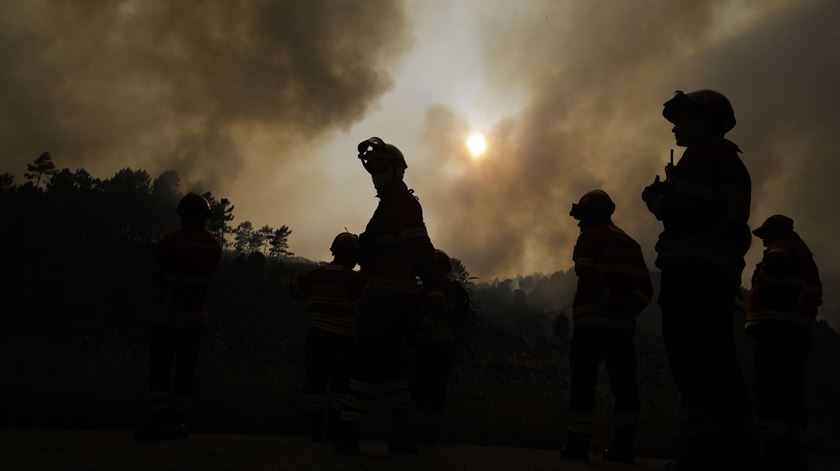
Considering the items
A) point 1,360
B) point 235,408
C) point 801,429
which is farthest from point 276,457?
point 1,360

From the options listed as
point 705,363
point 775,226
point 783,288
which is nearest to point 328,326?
point 705,363

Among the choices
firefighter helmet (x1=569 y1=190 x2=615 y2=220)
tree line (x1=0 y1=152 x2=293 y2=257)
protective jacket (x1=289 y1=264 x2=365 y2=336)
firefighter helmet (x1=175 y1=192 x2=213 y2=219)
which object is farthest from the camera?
tree line (x1=0 y1=152 x2=293 y2=257)

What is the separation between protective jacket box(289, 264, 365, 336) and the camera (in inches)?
262

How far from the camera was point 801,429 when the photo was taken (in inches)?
182

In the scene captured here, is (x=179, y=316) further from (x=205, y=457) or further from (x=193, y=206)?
(x=205, y=457)

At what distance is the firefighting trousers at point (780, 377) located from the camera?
4586 mm

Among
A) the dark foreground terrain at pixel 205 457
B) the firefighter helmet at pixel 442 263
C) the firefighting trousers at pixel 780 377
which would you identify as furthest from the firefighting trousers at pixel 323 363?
the firefighting trousers at pixel 780 377

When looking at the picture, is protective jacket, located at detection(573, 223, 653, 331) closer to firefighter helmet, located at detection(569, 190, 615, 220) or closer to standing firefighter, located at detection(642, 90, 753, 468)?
firefighter helmet, located at detection(569, 190, 615, 220)

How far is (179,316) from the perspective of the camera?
5863 millimetres

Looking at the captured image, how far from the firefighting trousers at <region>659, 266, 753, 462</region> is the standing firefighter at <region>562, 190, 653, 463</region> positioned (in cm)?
172

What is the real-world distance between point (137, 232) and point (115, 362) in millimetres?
90573

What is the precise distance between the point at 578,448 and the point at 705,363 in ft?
6.70

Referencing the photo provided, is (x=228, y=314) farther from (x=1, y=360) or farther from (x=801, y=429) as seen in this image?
(x=801, y=429)

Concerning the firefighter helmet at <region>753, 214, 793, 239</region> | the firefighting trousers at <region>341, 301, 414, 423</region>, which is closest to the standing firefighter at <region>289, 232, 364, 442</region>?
the firefighting trousers at <region>341, 301, 414, 423</region>
